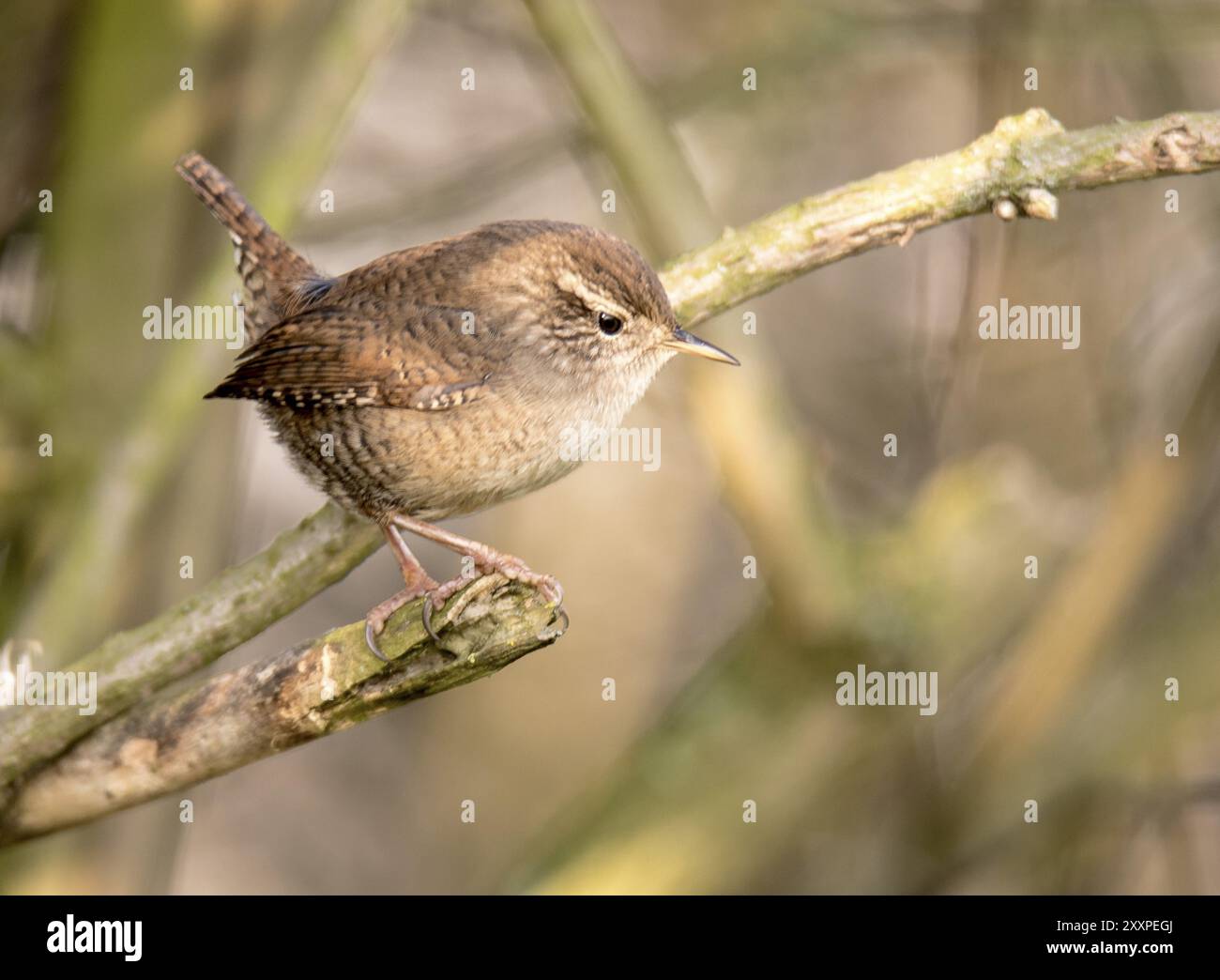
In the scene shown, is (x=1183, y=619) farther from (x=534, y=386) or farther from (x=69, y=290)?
(x=69, y=290)

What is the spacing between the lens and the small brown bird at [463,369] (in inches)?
132

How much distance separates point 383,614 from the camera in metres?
3.01

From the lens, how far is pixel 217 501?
4.67m

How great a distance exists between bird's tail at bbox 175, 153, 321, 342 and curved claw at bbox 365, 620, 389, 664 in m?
1.53

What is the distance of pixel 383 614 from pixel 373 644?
0.33 metres

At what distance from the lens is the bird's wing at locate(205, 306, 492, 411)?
11.2ft

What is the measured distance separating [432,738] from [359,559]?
4.56 metres

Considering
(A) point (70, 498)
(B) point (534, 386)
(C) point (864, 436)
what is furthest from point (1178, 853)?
(A) point (70, 498)
